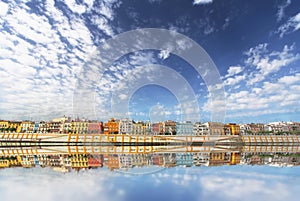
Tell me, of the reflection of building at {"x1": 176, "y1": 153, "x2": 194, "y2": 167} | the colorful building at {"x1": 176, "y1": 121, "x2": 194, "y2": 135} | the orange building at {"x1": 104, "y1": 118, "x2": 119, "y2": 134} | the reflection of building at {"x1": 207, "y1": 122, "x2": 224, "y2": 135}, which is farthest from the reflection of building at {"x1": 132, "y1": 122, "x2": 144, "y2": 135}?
the reflection of building at {"x1": 176, "y1": 153, "x2": 194, "y2": 167}

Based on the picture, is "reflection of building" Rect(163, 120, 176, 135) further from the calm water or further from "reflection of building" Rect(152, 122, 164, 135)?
the calm water

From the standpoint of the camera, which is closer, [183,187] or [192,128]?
[183,187]

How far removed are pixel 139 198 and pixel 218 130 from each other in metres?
57.2

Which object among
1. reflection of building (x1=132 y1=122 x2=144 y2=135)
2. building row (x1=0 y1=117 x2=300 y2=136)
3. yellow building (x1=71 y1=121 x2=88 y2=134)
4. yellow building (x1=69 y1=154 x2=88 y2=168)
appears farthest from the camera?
reflection of building (x1=132 y1=122 x2=144 y2=135)

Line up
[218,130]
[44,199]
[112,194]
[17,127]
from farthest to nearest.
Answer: [218,130] → [17,127] → [112,194] → [44,199]

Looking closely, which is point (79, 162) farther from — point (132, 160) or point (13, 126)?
point (13, 126)

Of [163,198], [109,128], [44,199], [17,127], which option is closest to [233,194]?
[163,198]

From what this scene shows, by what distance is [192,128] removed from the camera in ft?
200

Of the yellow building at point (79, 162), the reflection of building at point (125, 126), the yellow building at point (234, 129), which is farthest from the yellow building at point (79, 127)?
the yellow building at point (234, 129)

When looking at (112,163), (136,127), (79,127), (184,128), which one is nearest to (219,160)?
(112,163)

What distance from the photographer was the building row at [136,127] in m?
51.1

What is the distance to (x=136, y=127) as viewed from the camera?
187 feet

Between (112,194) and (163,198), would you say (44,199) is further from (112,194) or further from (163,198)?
(163,198)

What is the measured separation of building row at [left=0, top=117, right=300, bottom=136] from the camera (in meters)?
51.1
